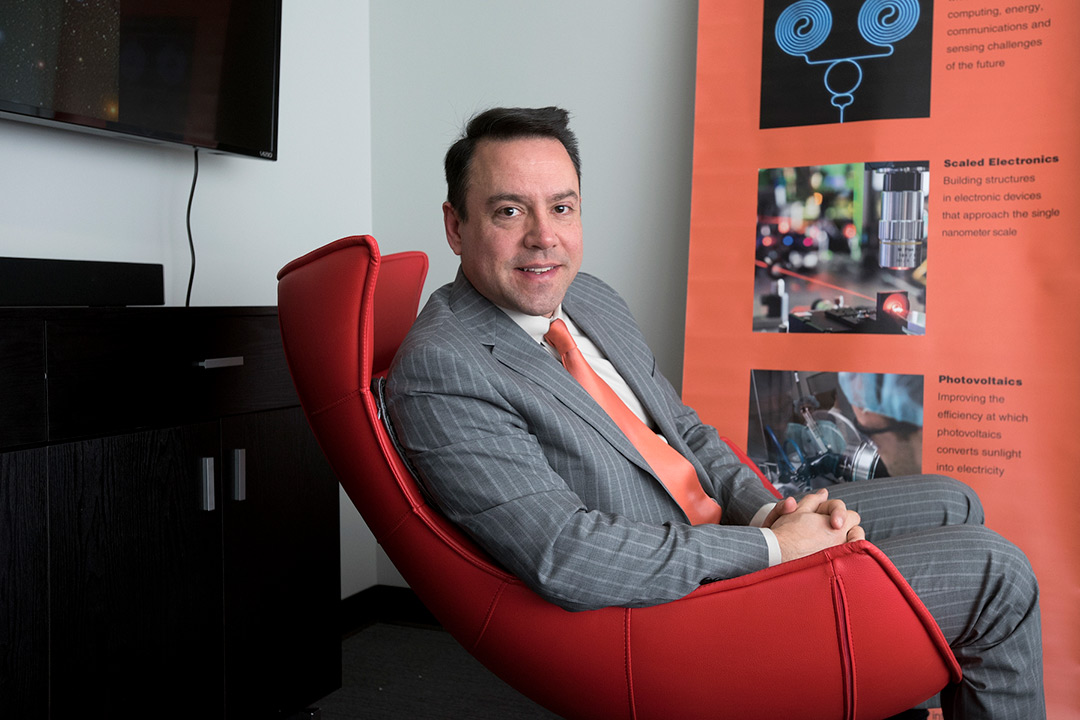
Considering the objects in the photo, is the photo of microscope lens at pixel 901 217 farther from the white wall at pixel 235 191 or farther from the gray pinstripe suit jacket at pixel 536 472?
the white wall at pixel 235 191

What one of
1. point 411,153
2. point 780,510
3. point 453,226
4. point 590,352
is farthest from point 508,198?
point 411,153

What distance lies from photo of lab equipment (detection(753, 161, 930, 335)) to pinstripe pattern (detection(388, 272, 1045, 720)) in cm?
106

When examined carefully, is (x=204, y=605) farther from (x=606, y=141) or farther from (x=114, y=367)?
(x=606, y=141)

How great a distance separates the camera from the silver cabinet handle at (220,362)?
1971mm

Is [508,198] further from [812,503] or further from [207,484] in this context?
[207,484]

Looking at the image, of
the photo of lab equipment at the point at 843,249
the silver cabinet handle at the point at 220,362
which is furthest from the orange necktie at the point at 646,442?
the photo of lab equipment at the point at 843,249

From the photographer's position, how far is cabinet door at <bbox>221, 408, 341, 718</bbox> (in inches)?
80.9

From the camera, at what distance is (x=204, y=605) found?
1955mm

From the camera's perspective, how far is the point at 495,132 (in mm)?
1684

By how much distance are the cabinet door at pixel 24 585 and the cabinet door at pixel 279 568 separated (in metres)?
0.45

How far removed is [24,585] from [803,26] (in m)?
2.29

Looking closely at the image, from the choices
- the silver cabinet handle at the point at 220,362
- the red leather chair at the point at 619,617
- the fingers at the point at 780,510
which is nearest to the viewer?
the red leather chair at the point at 619,617

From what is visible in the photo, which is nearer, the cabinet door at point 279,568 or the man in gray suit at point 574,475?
the man in gray suit at point 574,475

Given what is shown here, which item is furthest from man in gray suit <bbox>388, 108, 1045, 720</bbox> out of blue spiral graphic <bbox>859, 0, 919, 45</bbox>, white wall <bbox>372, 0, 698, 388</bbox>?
blue spiral graphic <bbox>859, 0, 919, 45</bbox>
